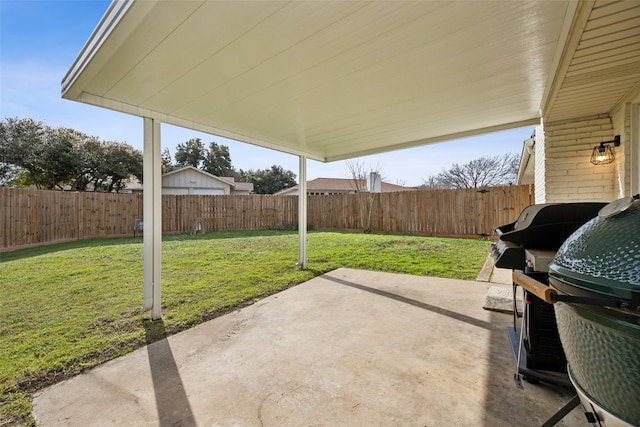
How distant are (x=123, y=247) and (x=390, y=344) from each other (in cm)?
843

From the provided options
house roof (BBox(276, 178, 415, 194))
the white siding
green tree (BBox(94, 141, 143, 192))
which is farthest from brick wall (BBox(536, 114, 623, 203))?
green tree (BBox(94, 141, 143, 192))

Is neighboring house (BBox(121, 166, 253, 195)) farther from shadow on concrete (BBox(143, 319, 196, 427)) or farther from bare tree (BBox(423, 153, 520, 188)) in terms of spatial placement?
bare tree (BBox(423, 153, 520, 188))

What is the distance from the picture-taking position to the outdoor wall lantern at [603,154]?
3506 mm

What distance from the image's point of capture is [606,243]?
0.81 metres

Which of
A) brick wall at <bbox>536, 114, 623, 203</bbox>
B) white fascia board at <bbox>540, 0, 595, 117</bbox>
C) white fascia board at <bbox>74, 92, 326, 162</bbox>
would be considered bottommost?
brick wall at <bbox>536, 114, 623, 203</bbox>

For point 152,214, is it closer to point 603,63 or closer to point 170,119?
point 170,119

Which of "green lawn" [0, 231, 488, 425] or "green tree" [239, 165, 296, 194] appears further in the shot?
"green tree" [239, 165, 296, 194]

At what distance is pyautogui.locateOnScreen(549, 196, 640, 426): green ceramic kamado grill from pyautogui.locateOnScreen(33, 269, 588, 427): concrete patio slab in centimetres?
109

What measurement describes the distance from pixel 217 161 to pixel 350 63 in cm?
3280

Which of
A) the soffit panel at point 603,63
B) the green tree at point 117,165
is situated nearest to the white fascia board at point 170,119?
the soffit panel at point 603,63

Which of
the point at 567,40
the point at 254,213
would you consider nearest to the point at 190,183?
the point at 254,213

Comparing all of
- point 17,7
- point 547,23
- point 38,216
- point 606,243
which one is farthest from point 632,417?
point 38,216

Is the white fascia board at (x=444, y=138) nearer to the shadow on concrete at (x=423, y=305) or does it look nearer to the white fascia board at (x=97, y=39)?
the shadow on concrete at (x=423, y=305)

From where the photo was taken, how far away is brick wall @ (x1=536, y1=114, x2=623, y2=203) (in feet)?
11.7
